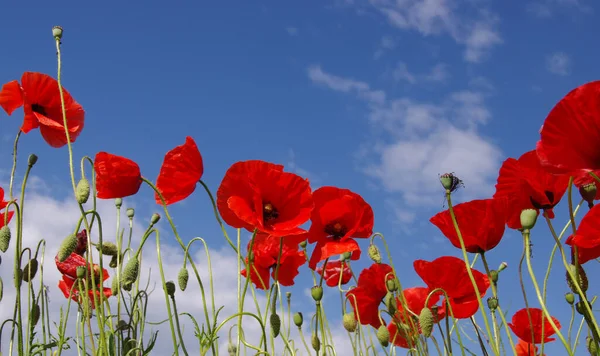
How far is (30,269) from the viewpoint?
2.29 meters

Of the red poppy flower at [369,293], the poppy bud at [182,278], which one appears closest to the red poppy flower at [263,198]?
the poppy bud at [182,278]

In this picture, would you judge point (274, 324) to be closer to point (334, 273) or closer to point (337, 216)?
point (337, 216)

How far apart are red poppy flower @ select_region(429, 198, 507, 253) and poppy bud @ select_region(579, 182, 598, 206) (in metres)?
0.28

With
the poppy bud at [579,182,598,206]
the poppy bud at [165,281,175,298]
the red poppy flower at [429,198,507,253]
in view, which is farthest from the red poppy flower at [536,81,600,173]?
the poppy bud at [165,281,175,298]

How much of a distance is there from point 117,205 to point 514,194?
73.4 inches

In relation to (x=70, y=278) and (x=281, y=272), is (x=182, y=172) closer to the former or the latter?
(x=281, y=272)

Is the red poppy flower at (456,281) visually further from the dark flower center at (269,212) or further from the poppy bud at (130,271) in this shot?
the poppy bud at (130,271)

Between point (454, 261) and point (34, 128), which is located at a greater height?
A: point (34, 128)

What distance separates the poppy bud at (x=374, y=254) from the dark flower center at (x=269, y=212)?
577 millimetres

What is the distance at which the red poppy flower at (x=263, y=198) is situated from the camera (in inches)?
79.4

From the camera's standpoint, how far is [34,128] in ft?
9.20

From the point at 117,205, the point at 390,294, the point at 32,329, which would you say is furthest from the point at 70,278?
the point at 390,294

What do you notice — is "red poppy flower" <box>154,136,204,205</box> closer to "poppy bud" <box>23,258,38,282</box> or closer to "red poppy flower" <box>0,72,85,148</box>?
"poppy bud" <box>23,258,38,282</box>

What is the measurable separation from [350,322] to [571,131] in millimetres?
1491
